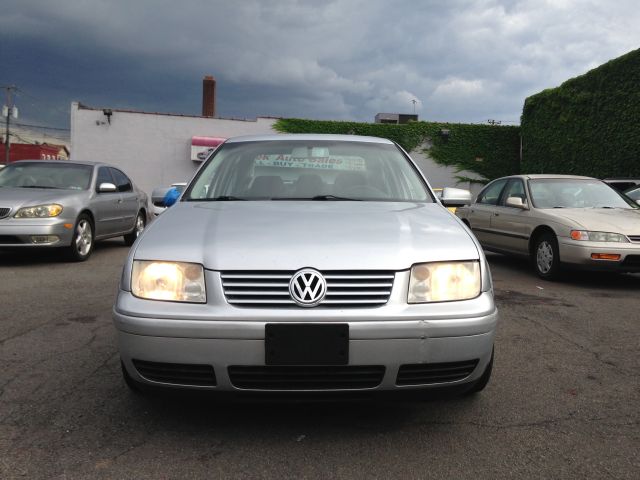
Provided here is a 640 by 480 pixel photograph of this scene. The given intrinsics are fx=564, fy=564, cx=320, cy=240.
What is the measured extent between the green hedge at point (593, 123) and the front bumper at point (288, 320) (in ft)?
49.1

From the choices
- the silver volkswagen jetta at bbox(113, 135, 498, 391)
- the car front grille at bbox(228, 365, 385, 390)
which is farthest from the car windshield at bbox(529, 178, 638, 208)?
the car front grille at bbox(228, 365, 385, 390)

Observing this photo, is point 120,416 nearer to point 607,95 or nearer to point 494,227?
point 494,227

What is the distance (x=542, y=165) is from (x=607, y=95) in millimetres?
5362

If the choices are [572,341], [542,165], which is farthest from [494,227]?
[542,165]

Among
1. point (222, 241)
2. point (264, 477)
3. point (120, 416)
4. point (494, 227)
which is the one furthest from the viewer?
point (494, 227)

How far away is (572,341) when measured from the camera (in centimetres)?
399

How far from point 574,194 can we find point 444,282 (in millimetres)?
5788

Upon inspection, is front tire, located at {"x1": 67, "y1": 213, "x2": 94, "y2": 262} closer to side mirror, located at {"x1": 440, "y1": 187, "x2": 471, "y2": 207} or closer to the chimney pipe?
side mirror, located at {"x1": 440, "y1": 187, "x2": 471, "y2": 207}

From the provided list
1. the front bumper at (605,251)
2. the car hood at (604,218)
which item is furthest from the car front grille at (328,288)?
the car hood at (604,218)

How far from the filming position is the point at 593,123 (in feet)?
54.6

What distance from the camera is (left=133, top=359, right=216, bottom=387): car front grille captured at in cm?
219

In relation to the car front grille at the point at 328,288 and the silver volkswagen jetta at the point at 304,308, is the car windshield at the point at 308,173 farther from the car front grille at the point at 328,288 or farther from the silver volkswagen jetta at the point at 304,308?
the car front grille at the point at 328,288

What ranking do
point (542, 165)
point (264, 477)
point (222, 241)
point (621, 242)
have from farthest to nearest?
point (542, 165) < point (621, 242) < point (222, 241) < point (264, 477)

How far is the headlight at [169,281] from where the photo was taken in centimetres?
225
